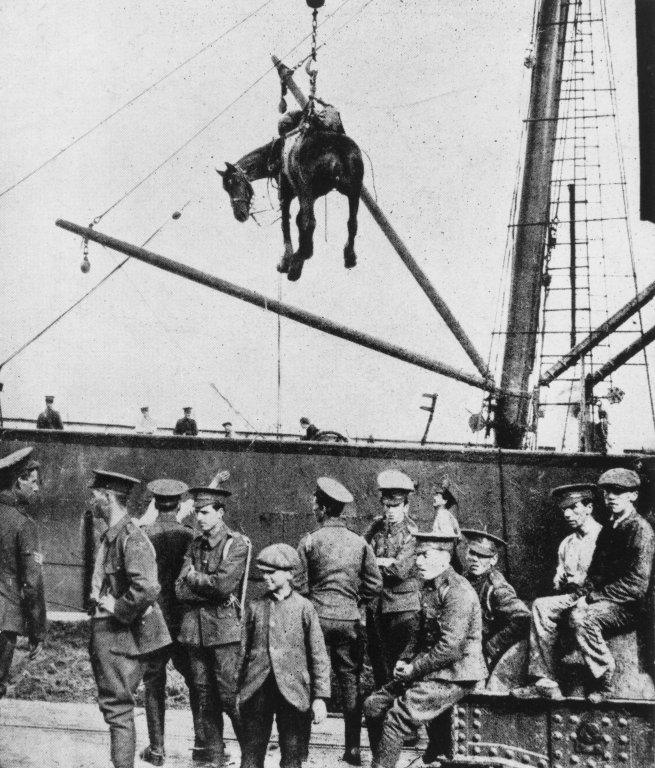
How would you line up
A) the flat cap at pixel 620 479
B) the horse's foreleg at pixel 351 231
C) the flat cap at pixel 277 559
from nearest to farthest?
the flat cap at pixel 277 559
the flat cap at pixel 620 479
the horse's foreleg at pixel 351 231

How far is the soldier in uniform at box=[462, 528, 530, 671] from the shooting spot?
5902mm

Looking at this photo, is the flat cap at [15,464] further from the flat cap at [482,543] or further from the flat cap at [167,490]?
the flat cap at [482,543]

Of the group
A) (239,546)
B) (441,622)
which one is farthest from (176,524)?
(441,622)

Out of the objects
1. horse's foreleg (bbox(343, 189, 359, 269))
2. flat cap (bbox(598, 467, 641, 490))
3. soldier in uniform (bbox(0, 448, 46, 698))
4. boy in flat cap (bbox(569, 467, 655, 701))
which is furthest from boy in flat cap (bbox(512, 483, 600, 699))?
horse's foreleg (bbox(343, 189, 359, 269))

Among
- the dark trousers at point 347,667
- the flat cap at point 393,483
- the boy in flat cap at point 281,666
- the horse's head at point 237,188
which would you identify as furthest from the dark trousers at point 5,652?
the horse's head at point 237,188

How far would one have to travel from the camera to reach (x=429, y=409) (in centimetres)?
1017

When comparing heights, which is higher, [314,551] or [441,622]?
[314,551]

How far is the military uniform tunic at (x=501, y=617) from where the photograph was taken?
5.90 metres

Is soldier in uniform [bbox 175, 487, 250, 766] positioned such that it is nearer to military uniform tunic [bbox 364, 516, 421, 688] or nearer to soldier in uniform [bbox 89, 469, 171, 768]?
soldier in uniform [bbox 89, 469, 171, 768]

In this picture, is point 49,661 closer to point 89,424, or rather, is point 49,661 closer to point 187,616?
point 187,616

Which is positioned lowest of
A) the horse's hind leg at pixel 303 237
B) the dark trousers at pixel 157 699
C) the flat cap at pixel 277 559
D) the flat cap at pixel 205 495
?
the dark trousers at pixel 157 699

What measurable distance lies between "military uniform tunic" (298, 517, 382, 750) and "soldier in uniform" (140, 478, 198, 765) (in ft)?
2.88

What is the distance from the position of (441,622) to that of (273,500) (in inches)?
175

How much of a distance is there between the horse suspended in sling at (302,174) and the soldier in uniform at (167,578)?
3.41 m
